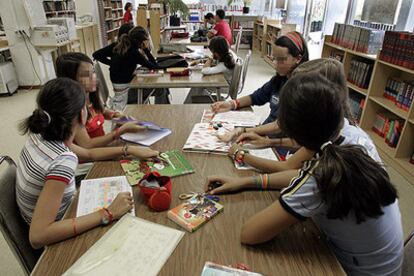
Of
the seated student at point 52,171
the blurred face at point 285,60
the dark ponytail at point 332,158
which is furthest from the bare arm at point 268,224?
the blurred face at point 285,60

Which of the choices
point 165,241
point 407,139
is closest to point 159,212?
point 165,241

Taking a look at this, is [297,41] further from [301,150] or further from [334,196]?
[334,196]

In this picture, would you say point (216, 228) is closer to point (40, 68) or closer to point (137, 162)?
point (137, 162)

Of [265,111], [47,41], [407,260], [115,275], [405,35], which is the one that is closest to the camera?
[115,275]

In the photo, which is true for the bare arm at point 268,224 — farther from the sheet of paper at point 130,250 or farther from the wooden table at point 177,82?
the wooden table at point 177,82

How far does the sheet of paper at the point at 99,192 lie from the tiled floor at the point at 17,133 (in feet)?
3.26

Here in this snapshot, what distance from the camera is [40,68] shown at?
4.84 m

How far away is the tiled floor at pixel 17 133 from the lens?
177cm

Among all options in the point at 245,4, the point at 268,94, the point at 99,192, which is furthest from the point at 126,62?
the point at 245,4

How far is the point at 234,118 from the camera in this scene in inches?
71.9

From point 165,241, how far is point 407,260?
778 millimetres

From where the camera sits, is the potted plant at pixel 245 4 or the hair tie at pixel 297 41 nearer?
the hair tie at pixel 297 41

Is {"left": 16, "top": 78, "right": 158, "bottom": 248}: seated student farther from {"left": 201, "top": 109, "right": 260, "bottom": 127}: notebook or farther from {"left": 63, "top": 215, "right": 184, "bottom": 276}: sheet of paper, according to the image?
{"left": 201, "top": 109, "right": 260, "bottom": 127}: notebook

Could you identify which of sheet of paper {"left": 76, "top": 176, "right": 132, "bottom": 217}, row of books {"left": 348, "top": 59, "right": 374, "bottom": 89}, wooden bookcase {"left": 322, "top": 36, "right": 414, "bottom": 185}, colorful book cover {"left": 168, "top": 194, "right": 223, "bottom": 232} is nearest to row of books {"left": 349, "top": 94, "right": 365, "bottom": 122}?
wooden bookcase {"left": 322, "top": 36, "right": 414, "bottom": 185}
